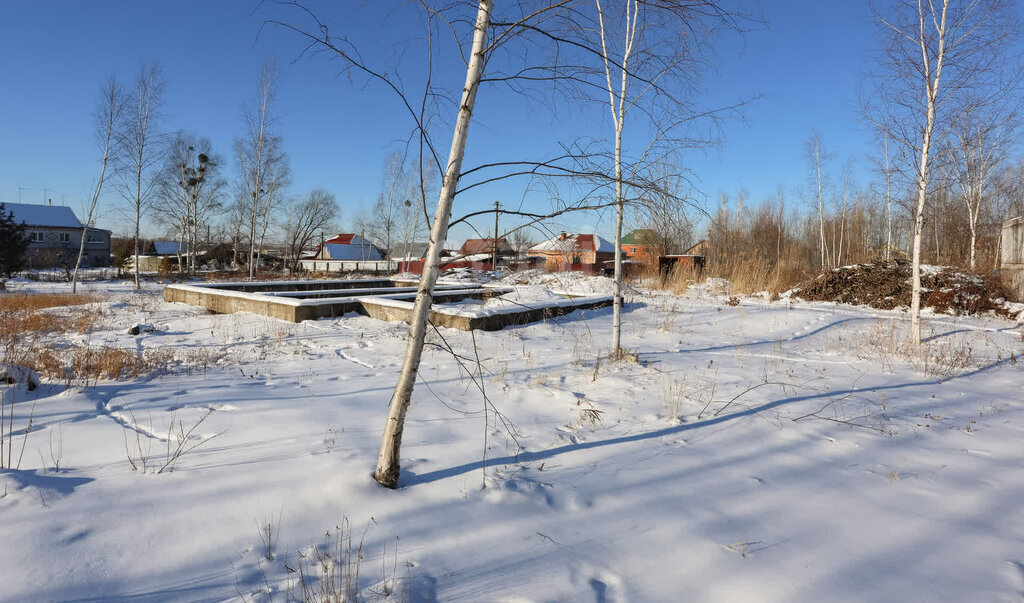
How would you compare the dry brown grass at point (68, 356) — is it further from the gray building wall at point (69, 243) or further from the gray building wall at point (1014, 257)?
the gray building wall at point (69, 243)

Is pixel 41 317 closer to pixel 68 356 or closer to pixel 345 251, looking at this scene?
pixel 68 356

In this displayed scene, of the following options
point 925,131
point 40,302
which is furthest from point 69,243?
point 925,131

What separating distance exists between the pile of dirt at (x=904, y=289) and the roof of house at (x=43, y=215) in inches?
2466

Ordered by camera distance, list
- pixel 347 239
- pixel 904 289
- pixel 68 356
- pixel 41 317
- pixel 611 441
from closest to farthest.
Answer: pixel 611 441 < pixel 68 356 < pixel 41 317 < pixel 904 289 < pixel 347 239

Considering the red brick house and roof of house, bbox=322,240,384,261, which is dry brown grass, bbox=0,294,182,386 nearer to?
the red brick house

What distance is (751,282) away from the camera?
16.6 metres

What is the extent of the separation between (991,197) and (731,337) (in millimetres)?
27441

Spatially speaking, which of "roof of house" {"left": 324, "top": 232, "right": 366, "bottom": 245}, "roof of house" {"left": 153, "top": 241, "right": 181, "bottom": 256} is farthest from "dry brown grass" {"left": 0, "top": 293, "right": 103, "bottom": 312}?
"roof of house" {"left": 153, "top": 241, "right": 181, "bottom": 256}

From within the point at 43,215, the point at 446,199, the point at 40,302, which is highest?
the point at 43,215

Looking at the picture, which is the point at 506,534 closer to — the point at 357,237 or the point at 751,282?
the point at 751,282

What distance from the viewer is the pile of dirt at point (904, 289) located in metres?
11.1

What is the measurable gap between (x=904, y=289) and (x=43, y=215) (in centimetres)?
6887

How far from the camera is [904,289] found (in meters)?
12.5

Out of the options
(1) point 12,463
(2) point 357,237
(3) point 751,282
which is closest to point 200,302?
(1) point 12,463
